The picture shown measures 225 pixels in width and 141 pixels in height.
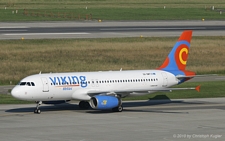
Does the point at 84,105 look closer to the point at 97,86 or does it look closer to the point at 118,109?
the point at 97,86

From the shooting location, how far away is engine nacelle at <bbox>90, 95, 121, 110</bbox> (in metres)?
51.6

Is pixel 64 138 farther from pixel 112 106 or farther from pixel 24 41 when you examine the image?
pixel 24 41

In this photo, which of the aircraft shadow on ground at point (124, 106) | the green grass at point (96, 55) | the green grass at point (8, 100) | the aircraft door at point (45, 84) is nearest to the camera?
the aircraft door at point (45, 84)

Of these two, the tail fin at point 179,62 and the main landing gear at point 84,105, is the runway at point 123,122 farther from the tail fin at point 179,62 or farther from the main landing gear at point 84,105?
the tail fin at point 179,62

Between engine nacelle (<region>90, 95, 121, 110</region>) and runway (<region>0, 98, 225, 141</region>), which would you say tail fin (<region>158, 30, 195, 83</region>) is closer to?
runway (<region>0, 98, 225, 141</region>)

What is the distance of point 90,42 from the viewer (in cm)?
9994

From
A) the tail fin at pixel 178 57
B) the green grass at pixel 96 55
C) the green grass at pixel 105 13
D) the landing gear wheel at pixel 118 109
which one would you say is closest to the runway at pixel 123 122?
the landing gear wheel at pixel 118 109

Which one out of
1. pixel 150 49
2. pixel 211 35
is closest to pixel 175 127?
pixel 150 49

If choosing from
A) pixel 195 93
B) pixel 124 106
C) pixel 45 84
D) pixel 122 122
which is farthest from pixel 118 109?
pixel 195 93

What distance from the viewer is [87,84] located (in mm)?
53562

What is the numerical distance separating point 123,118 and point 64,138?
418 inches

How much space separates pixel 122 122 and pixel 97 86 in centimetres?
740

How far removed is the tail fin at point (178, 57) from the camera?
2312 inches

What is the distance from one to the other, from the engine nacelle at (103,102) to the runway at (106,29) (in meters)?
53.5
